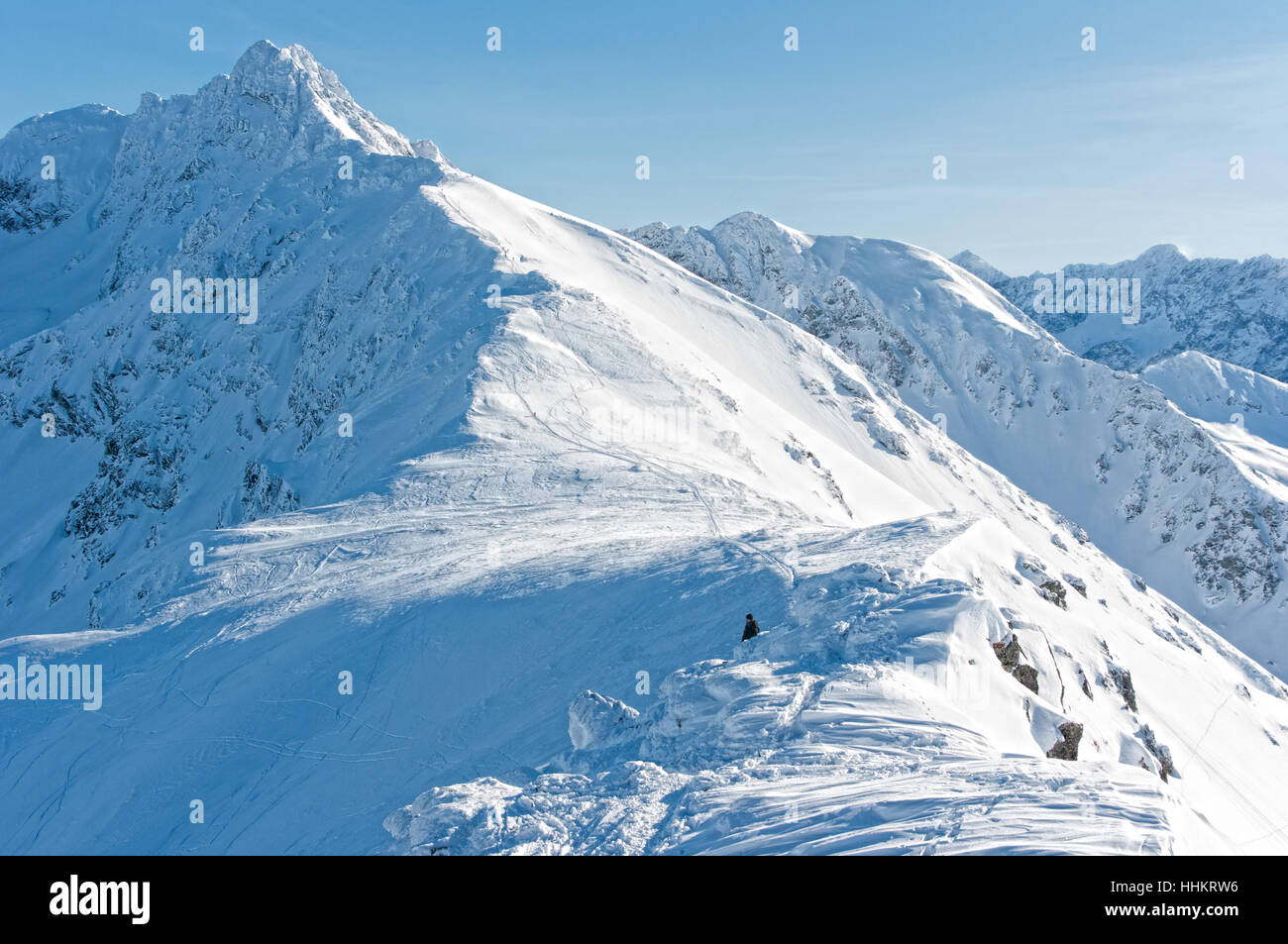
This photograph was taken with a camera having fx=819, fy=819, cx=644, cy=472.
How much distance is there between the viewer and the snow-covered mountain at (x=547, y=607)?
32.2 feet

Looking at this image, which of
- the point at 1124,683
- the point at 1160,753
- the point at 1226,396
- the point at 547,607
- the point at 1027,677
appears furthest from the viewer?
the point at 1226,396

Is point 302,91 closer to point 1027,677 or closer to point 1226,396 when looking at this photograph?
point 1027,677

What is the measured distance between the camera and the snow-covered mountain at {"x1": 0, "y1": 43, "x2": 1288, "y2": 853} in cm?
982

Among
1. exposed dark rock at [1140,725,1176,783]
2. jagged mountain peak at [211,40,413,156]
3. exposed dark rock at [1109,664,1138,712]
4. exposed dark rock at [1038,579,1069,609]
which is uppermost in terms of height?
jagged mountain peak at [211,40,413,156]

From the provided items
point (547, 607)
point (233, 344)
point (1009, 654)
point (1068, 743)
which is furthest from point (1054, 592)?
point (233, 344)

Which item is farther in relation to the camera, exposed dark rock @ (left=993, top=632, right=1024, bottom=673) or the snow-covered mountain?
exposed dark rock @ (left=993, top=632, right=1024, bottom=673)

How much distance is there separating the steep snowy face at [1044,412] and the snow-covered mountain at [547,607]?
5320 cm

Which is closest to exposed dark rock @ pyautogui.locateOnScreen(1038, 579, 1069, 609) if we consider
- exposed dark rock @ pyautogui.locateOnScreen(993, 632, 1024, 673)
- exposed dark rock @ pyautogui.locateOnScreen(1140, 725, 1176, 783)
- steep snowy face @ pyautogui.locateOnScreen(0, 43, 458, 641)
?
exposed dark rock @ pyautogui.locateOnScreen(1140, 725, 1176, 783)

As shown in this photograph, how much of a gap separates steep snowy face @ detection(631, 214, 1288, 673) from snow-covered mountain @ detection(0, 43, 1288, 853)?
5320 centimetres

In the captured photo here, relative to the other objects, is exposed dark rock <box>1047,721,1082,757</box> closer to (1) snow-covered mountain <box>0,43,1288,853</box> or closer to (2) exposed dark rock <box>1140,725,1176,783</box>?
(1) snow-covered mountain <box>0,43,1288,853</box>

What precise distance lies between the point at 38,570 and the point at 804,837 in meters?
73.1

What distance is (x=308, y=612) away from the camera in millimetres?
20859

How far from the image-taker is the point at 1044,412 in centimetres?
12194

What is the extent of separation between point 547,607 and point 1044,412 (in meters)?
120
